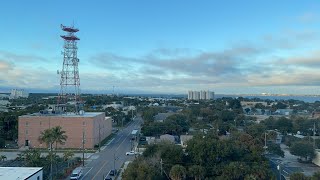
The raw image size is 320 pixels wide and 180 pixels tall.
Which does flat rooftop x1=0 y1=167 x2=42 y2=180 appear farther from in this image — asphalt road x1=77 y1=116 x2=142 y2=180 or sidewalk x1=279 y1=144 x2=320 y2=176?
sidewalk x1=279 y1=144 x2=320 y2=176

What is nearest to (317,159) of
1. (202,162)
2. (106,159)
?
(202,162)

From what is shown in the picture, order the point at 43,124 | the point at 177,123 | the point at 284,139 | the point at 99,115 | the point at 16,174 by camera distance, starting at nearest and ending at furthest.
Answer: the point at 16,174 < the point at 43,124 < the point at 99,115 < the point at 284,139 < the point at 177,123

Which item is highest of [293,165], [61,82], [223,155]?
[61,82]

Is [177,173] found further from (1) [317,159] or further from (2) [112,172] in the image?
(1) [317,159]

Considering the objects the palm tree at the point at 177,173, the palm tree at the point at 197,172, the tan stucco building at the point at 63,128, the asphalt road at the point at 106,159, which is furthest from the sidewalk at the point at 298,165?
the tan stucco building at the point at 63,128

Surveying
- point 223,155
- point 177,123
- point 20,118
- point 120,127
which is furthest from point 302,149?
point 120,127

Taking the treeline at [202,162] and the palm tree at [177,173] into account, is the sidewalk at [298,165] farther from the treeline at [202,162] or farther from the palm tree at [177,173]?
the palm tree at [177,173]

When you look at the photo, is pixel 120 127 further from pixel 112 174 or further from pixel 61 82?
pixel 112 174
